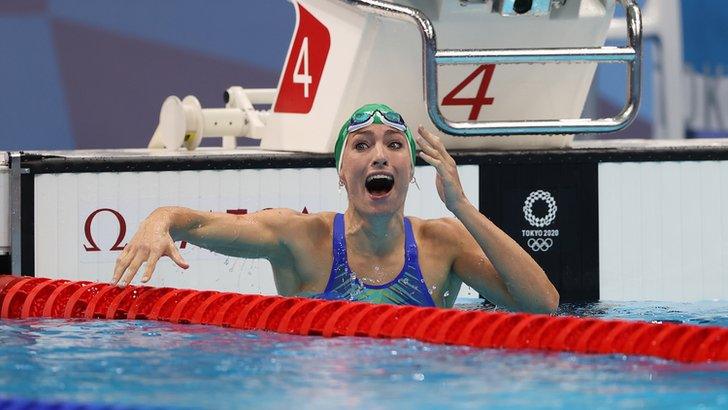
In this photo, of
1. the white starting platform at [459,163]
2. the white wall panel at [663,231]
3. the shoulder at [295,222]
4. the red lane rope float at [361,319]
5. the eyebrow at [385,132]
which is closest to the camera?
the red lane rope float at [361,319]

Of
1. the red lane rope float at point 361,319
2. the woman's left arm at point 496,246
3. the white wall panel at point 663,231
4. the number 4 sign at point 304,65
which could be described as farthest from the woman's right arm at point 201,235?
the white wall panel at point 663,231

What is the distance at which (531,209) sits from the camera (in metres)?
5.44

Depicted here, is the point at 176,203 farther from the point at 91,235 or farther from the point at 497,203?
the point at 497,203

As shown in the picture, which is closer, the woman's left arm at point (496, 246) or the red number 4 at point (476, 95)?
the woman's left arm at point (496, 246)

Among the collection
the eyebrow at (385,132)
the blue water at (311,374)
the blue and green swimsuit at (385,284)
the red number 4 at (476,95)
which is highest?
the red number 4 at (476,95)

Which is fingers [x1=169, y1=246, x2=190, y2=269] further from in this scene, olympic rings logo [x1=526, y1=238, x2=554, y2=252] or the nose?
olympic rings logo [x1=526, y1=238, x2=554, y2=252]

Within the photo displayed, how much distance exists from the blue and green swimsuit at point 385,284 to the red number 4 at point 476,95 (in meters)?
1.09

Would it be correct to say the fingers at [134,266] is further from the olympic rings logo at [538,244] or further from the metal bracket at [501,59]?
the olympic rings logo at [538,244]

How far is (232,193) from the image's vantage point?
17.2 ft

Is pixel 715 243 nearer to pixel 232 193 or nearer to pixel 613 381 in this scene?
pixel 232 193

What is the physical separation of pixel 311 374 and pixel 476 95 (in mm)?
2240

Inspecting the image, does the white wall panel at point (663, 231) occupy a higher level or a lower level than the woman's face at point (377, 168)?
lower

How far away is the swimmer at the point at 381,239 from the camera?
164 inches

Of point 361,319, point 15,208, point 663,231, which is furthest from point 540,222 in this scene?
point 15,208
